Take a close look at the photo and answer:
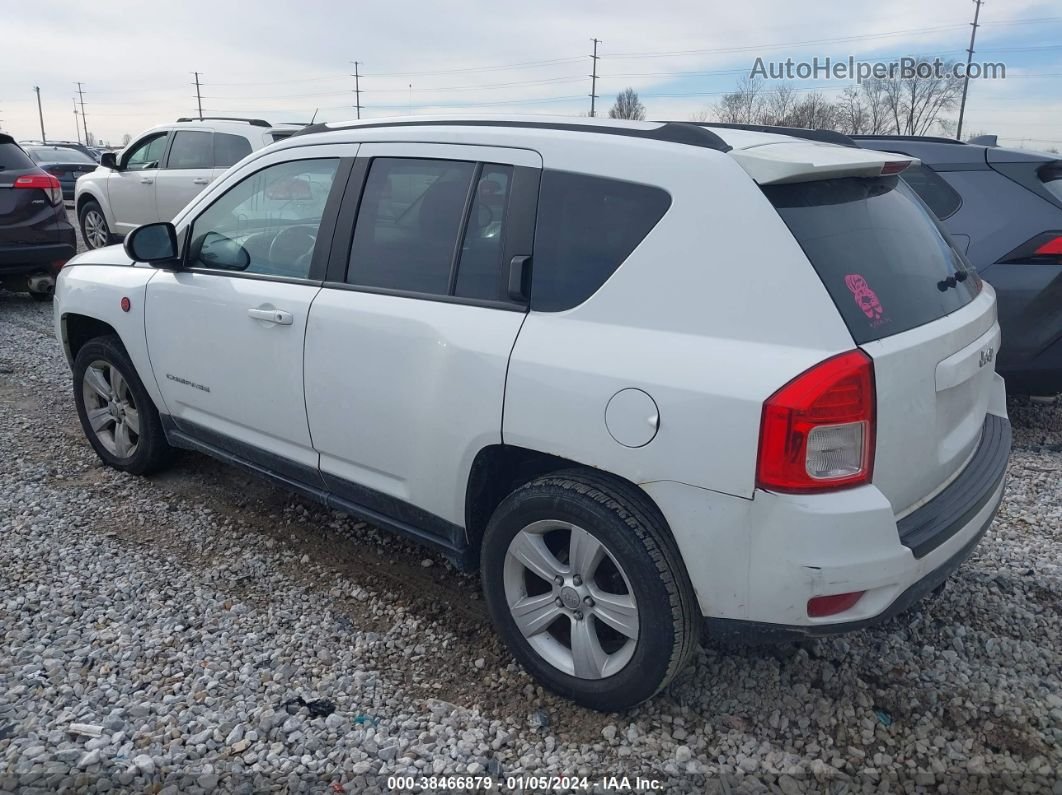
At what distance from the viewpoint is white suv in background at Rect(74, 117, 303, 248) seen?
10.0m

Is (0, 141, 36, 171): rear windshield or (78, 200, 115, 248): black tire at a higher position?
(0, 141, 36, 171): rear windshield

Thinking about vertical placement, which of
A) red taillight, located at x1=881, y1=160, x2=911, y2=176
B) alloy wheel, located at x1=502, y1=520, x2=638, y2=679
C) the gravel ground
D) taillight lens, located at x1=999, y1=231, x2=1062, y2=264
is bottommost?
the gravel ground

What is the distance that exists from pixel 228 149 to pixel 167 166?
45.3 inches

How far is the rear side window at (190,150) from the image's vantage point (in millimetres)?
10219

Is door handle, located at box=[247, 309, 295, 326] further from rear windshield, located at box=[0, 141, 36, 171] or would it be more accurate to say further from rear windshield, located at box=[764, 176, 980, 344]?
rear windshield, located at box=[0, 141, 36, 171]

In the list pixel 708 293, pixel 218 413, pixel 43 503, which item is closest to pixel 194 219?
pixel 218 413

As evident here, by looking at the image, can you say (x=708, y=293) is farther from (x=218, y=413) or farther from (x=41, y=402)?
(x=41, y=402)

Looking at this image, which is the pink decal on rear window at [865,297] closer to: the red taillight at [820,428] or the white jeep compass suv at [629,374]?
the white jeep compass suv at [629,374]

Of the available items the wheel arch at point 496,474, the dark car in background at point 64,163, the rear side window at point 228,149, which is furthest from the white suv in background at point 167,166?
the dark car in background at point 64,163

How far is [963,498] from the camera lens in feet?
8.52

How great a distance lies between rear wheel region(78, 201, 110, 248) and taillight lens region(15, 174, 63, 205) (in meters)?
3.26

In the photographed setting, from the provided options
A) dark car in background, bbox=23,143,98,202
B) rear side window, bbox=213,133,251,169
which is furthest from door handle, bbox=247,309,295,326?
dark car in background, bbox=23,143,98,202

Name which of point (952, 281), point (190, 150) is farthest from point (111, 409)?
point (190, 150)

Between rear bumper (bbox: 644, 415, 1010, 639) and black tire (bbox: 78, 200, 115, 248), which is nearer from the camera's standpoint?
rear bumper (bbox: 644, 415, 1010, 639)
